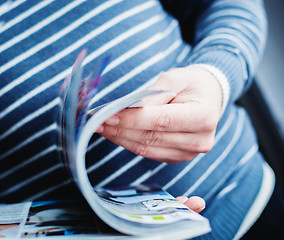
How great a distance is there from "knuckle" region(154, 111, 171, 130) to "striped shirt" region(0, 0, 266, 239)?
168mm

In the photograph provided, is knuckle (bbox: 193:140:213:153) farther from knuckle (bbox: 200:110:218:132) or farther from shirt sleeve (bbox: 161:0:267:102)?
shirt sleeve (bbox: 161:0:267:102)

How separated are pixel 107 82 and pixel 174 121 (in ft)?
0.65

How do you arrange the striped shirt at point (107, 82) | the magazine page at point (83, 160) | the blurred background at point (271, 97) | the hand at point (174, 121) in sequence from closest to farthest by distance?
the magazine page at point (83, 160) < the hand at point (174, 121) < the striped shirt at point (107, 82) < the blurred background at point (271, 97)

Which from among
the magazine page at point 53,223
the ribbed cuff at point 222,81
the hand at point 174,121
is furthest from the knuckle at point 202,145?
the magazine page at point 53,223

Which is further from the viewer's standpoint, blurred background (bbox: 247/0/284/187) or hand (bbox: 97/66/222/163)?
blurred background (bbox: 247/0/284/187)

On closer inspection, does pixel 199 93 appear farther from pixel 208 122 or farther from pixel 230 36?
pixel 230 36

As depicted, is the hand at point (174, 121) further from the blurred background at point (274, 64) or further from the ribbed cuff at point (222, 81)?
the blurred background at point (274, 64)

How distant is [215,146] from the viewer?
2.21ft

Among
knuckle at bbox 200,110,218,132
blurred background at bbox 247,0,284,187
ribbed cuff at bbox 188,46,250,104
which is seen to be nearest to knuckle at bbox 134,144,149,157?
knuckle at bbox 200,110,218,132

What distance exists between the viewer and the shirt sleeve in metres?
0.64

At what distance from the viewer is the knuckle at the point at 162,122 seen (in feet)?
1.44

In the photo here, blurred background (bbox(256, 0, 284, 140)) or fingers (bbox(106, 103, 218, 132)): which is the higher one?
fingers (bbox(106, 103, 218, 132))

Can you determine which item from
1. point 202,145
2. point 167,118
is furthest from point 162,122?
point 202,145

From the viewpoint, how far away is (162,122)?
17.5 inches
